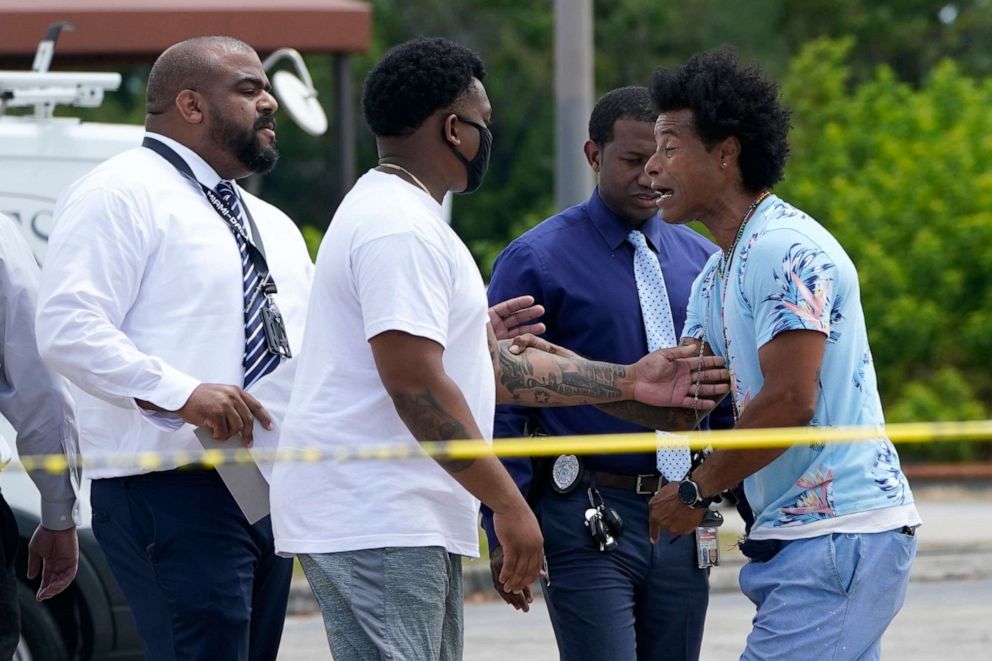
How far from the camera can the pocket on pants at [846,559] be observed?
331cm

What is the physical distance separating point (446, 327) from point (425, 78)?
60 centimetres

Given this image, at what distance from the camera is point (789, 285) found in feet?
10.8

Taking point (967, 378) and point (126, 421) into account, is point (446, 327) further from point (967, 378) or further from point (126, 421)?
point (967, 378)

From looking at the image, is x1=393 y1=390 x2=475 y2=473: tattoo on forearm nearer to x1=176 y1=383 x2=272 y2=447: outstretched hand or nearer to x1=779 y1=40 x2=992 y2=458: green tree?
x1=176 y1=383 x2=272 y2=447: outstretched hand

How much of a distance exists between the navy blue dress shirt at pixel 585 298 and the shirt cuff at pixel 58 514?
3.78 feet

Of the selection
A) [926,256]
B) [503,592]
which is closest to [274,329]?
[503,592]

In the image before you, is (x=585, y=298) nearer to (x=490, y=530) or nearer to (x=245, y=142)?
(x=490, y=530)

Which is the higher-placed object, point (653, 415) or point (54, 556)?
point (653, 415)

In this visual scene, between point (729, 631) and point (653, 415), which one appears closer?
point (653, 415)

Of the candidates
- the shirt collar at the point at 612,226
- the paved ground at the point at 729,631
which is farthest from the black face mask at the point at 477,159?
the paved ground at the point at 729,631

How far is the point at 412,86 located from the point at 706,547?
154 cm

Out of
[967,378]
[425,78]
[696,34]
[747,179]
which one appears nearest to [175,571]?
[425,78]

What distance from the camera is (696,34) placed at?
3003 cm

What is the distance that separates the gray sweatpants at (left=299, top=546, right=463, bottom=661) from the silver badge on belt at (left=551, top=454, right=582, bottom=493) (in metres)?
0.89
